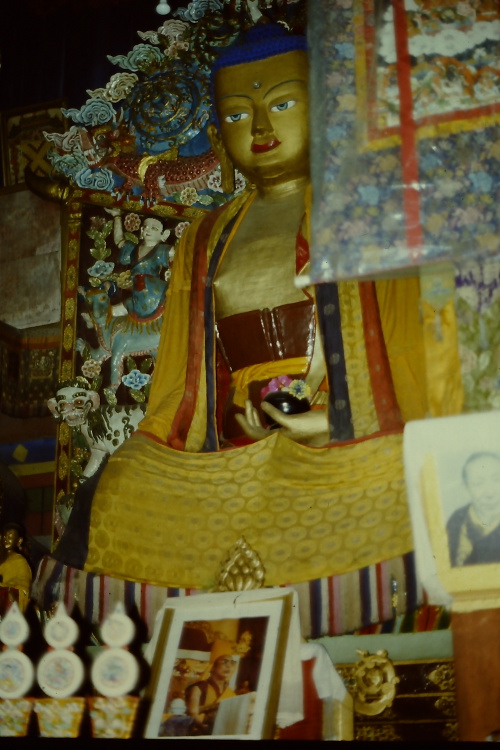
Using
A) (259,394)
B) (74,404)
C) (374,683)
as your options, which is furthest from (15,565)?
(374,683)

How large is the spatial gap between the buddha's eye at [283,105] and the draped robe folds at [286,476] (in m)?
0.93

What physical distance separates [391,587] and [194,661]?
0.74 metres

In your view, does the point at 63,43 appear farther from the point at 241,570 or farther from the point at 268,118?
the point at 241,570

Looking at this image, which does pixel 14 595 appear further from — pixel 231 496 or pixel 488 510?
pixel 488 510

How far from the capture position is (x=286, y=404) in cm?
447

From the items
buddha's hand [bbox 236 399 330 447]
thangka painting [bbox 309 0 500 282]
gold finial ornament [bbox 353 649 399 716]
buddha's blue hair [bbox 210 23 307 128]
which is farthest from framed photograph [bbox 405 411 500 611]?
buddha's blue hair [bbox 210 23 307 128]

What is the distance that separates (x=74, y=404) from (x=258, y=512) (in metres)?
1.12

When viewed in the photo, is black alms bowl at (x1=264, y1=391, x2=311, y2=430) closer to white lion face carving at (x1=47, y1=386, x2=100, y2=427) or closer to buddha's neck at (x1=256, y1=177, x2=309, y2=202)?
white lion face carving at (x1=47, y1=386, x2=100, y2=427)

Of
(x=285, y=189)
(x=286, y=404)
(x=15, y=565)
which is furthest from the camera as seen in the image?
(x=285, y=189)

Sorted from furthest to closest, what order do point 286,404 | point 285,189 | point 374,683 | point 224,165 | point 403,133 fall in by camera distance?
point 224,165
point 285,189
point 286,404
point 403,133
point 374,683

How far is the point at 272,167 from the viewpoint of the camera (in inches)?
197

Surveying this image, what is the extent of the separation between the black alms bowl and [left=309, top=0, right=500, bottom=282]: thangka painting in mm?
511

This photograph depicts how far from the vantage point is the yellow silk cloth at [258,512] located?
13.2 ft

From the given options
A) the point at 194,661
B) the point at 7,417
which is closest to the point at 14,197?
the point at 7,417
